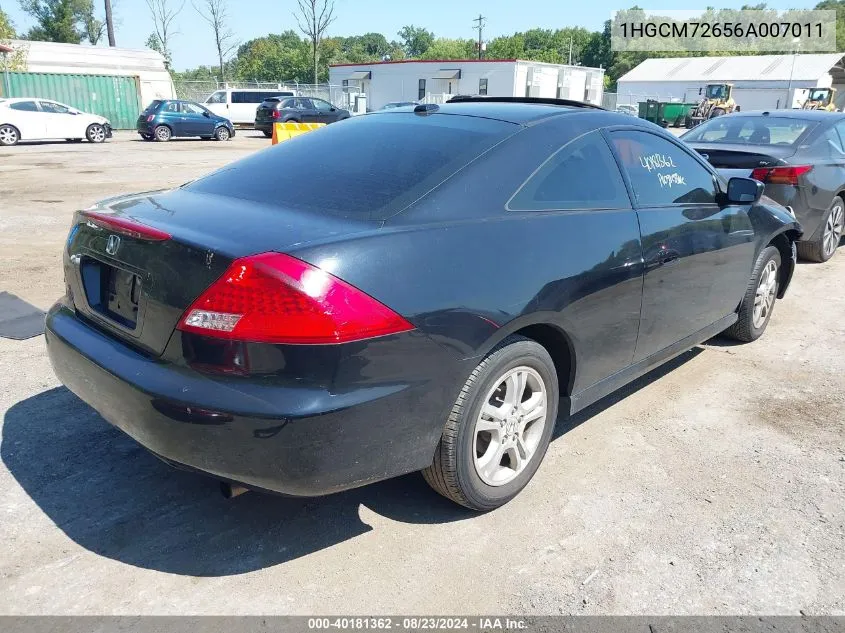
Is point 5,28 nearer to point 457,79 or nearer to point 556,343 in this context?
point 457,79

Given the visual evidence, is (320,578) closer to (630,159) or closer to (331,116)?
(630,159)

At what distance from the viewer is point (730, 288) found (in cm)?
441

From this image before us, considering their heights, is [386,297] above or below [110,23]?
below

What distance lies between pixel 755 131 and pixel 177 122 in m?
22.8

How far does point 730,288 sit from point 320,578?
3.19 meters

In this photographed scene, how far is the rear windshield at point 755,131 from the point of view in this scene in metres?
7.58

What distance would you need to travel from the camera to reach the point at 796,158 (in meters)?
7.17

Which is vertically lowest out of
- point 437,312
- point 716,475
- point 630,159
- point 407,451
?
point 716,475

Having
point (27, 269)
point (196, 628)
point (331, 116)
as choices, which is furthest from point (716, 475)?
point (331, 116)

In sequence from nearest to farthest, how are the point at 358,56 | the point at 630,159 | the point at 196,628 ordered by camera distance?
the point at 196,628, the point at 630,159, the point at 358,56

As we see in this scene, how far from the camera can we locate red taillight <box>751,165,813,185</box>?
7004 millimetres

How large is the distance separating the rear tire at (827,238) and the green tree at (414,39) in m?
157

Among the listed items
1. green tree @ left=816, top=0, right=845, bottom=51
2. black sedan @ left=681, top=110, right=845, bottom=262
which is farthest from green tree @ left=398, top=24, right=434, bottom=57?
black sedan @ left=681, top=110, right=845, bottom=262

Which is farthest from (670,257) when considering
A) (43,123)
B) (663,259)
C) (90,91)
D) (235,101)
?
(90,91)
